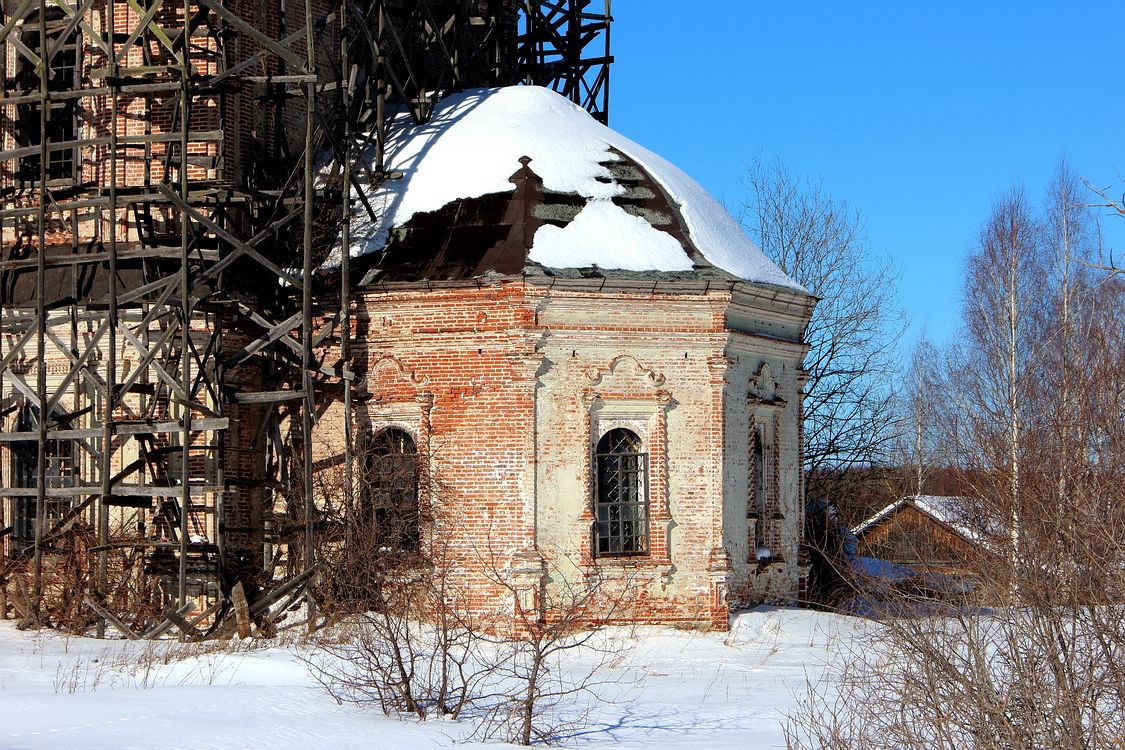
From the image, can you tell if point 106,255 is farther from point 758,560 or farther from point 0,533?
point 758,560

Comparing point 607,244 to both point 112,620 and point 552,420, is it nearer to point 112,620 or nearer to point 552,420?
point 552,420

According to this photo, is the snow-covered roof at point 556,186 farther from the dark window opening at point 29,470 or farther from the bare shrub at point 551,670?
the dark window opening at point 29,470

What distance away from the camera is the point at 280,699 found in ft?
39.0

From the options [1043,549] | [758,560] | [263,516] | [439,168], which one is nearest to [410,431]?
[263,516]

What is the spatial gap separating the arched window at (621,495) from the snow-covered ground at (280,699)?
130 centimetres

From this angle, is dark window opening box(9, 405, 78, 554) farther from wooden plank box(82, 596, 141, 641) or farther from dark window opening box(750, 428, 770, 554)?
dark window opening box(750, 428, 770, 554)

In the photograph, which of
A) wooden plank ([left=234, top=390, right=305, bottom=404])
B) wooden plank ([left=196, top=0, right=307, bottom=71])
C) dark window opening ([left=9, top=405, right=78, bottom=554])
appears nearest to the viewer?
wooden plank ([left=196, top=0, right=307, bottom=71])

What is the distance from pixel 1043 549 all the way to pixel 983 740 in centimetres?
186

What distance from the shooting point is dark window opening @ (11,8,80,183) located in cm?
1862

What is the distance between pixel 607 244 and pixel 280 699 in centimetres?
814

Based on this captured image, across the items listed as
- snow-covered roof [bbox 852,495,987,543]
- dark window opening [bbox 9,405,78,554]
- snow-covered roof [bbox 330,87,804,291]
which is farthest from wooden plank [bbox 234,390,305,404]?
snow-covered roof [bbox 852,495,987,543]

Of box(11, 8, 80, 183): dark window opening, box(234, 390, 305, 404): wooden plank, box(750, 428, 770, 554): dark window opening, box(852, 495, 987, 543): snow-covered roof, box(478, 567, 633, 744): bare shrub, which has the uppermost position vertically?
box(11, 8, 80, 183): dark window opening

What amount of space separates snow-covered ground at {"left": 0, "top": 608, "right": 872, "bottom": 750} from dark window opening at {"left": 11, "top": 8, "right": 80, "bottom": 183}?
6112mm

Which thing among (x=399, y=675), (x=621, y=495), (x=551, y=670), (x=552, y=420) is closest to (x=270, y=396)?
(x=552, y=420)
